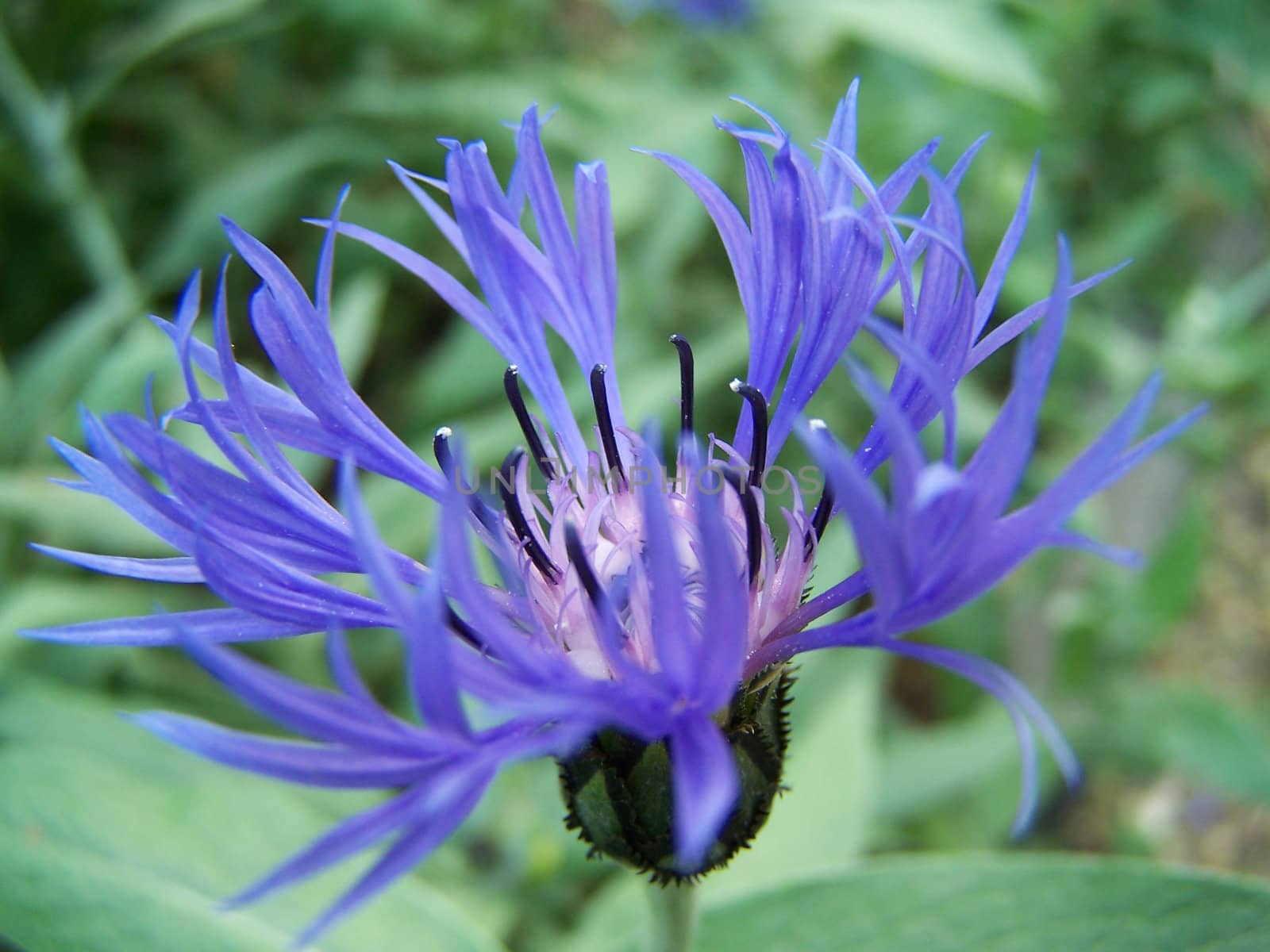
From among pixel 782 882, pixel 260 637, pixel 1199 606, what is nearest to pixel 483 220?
pixel 260 637

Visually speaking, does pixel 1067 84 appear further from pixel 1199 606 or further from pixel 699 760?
pixel 699 760

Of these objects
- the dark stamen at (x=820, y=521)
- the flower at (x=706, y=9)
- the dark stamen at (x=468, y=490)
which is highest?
the flower at (x=706, y=9)

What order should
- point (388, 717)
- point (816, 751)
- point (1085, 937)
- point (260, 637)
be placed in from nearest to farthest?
point (388, 717) → point (260, 637) → point (1085, 937) → point (816, 751)

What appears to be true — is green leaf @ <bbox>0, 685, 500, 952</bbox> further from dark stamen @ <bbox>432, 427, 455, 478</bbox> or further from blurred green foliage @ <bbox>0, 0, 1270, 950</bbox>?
dark stamen @ <bbox>432, 427, 455, 478</bbox>

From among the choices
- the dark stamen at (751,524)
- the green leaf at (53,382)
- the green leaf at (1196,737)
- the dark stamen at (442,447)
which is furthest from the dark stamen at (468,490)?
the green leaf at (1196,737)

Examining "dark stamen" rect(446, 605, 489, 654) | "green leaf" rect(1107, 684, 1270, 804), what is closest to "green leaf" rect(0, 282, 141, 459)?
"dark stamen" rect(446, 605, 489, 654)

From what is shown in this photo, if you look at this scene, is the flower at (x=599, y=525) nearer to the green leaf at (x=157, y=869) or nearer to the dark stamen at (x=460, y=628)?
the dark stamen at (x=460, y=628)
